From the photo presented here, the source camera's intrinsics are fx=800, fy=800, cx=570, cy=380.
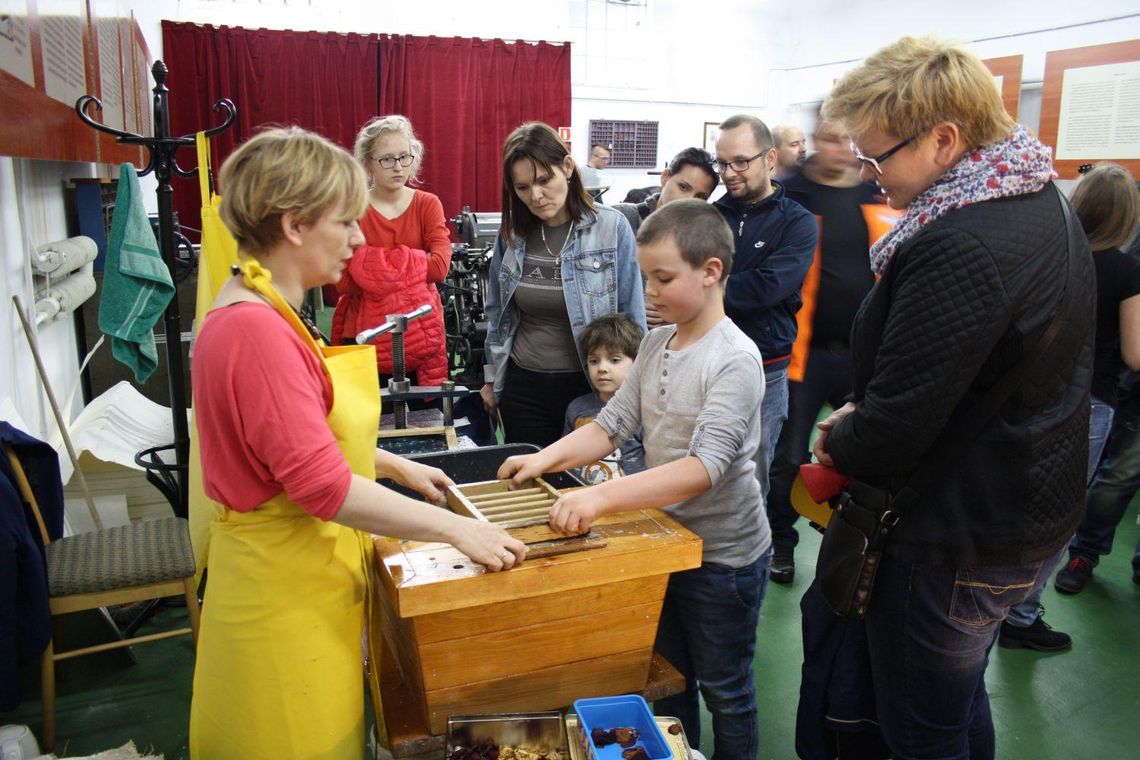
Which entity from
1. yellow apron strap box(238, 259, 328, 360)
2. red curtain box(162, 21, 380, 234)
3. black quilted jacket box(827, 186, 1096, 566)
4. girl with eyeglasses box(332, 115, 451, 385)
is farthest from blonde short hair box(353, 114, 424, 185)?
red curtain box(162, 21, 380, 234)

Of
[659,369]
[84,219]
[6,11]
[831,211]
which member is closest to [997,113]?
[659,369]

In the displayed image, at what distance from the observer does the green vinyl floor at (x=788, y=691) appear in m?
2.24

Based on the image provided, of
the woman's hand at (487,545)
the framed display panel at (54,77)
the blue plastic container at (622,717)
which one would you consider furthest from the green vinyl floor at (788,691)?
the framed display panel at (54,77)

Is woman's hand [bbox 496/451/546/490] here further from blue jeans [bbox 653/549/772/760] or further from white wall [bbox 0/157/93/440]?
white wall [bbox 0/157/93/440]

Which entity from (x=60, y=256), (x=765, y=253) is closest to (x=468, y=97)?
(x=60, y=256)

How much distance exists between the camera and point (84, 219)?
13.9 feet

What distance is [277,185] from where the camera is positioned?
1.16m

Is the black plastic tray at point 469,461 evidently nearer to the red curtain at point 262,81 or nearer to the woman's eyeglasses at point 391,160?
the woman's eyeglasses at point 391,160

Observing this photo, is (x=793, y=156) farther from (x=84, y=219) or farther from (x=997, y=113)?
(x=84, y=219)

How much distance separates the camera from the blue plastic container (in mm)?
1308

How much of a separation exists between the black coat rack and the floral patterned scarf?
1777 millimetres

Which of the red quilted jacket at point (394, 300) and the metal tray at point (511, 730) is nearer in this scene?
the metal tray at point (511, 730)

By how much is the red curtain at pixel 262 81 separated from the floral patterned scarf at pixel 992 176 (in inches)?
293

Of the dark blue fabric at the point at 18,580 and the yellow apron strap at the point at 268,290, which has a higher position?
the yellow apron strap at the point at 268,290
